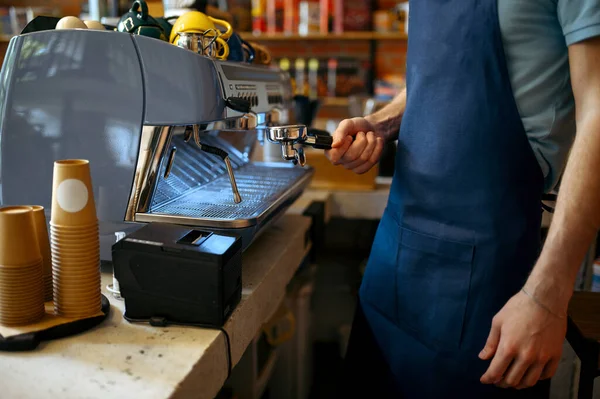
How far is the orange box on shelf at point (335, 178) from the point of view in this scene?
7.16 feet

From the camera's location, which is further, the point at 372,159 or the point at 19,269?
the point at 372,159

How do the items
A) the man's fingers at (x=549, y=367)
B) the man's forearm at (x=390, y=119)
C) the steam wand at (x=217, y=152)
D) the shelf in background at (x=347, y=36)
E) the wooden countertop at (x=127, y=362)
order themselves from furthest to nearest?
the shelf in background at (x=347, y=36) → the man's forearm at (x=390, y=119) → the steam wand at (x=217, y=152) → the man's fingers at (x=549, y=367) → the wooden countertop at (x=127, y=362)

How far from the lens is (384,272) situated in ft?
3.56

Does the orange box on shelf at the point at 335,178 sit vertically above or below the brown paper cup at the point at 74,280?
below

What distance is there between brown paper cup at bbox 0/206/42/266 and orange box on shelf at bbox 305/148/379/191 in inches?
58.7

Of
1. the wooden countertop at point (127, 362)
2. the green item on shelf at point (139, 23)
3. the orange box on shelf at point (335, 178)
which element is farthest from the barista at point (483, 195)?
the orange box on shelf at point (335, 178)

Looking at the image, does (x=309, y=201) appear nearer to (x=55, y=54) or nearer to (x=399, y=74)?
(x=55, y=54)

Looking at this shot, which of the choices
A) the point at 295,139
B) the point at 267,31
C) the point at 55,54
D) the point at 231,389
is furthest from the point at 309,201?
the point at 267,31

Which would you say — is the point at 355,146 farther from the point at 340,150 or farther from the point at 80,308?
the point at 80,308

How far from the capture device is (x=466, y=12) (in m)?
0.92

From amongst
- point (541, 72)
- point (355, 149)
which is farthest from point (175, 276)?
point (541, 72)

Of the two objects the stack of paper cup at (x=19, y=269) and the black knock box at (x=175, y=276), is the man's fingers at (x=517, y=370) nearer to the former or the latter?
the black knock box at (x=175, y=276)

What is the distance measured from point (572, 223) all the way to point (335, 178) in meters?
1.49

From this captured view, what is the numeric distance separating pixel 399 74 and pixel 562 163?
3023mm
